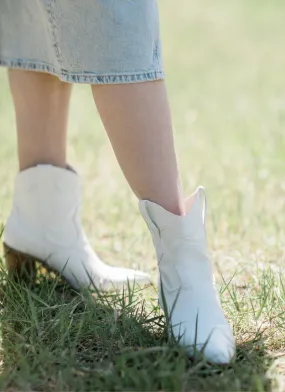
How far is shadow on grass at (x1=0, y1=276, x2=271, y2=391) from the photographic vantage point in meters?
1.33

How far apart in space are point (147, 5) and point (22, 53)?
A: 387mm

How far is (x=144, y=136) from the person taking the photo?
1499 mm

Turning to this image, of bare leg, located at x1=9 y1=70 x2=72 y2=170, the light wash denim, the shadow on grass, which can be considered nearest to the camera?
the shadow on grass

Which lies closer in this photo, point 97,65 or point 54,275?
point 97,65

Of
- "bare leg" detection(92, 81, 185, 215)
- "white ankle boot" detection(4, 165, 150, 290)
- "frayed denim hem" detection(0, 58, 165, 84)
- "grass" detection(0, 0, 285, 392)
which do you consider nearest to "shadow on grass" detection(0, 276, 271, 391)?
"grass" detection(0, 0, 285, 392)

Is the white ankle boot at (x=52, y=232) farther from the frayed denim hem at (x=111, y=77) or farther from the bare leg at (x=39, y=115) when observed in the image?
the frayed denim hem at (x=111, y=77)

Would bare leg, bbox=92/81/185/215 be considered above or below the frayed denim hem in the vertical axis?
below

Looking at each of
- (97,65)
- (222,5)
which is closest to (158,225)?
(97,65)

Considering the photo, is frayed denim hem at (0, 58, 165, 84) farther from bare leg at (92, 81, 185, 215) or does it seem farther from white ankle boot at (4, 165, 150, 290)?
white ankle boot at (4, 165, 150, 290)

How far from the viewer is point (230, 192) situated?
2592mm

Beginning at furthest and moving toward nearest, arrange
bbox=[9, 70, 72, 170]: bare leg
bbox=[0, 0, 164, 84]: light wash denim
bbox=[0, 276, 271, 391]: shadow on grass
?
bbox=[9, 70, 72, 170]: bare leg, bbox=[0, 0, 164, 84]: light wash denim, bbox=[0, 276, 271, 391]: shadow on grass

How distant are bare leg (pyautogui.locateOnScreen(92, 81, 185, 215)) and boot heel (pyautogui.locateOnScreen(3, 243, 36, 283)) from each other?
48cm

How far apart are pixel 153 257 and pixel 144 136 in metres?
0.69

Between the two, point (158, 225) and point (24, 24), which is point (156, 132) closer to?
point (158, 225)
